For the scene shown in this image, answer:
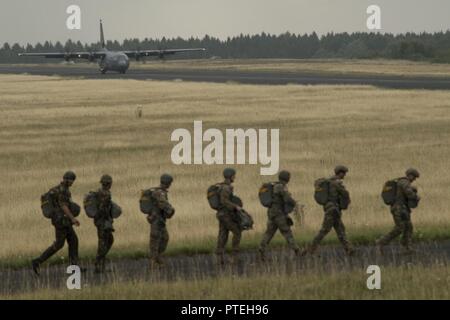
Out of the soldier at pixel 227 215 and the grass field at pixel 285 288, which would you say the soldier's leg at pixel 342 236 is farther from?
the soldier at pixel 227 215

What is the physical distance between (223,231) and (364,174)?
17.3 metres

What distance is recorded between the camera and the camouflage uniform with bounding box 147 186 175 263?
20.0m

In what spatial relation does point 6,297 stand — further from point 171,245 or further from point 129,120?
point 129,120

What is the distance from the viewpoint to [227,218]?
2056 cm

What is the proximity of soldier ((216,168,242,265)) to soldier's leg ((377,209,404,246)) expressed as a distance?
3.16 meters

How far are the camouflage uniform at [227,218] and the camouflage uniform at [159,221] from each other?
1.07 meters

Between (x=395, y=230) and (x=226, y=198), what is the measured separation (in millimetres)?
3719

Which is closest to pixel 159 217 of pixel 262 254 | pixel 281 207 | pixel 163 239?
pixel 163 239

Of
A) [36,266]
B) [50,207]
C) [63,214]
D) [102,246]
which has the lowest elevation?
[36,266]

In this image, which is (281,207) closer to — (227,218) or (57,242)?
(227,218)

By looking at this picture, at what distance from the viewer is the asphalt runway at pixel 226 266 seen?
19.7 metres

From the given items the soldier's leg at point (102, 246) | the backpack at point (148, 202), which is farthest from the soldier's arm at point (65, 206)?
the backpack at point (148, 202)

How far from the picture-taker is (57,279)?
20109 millimetres
